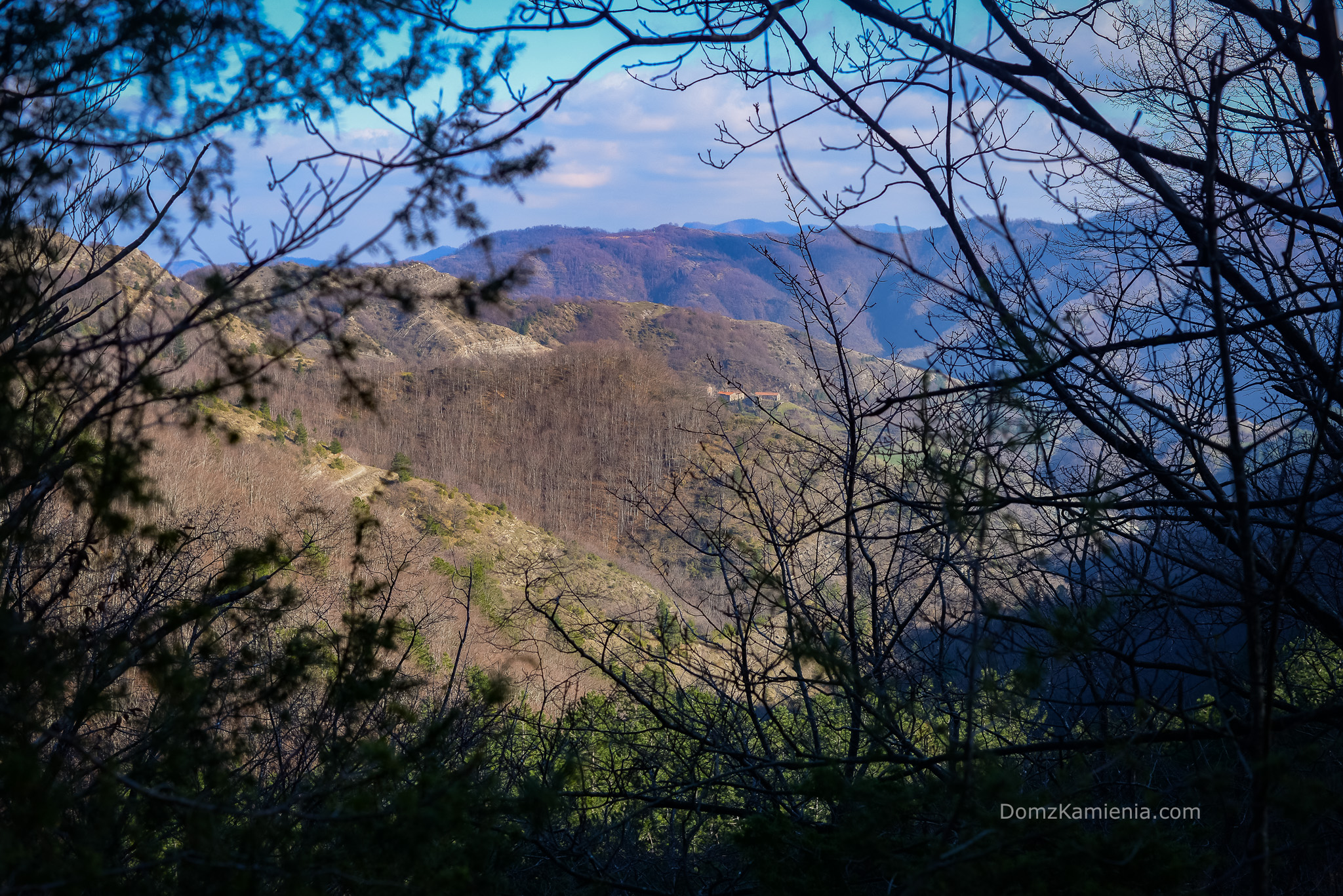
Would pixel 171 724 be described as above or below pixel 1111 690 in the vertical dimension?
below

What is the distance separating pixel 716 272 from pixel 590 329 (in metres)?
45.8

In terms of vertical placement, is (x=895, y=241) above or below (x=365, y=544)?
above

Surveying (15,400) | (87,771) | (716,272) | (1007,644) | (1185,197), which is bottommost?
(87,771)

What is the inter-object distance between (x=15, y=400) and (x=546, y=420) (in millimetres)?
43117

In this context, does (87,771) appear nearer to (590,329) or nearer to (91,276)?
(91,276)

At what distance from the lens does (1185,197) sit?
3.83 metres

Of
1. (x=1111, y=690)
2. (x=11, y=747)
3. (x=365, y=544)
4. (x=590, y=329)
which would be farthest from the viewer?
(x=590, y=329)

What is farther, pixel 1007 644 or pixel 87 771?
pixel 1007 644

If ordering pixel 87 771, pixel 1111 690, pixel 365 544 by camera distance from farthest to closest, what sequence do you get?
1. pixel 1111 690
2. pixel 365 544
3. pixel 87 771

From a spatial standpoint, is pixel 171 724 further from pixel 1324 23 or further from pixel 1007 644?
pixel 1324 23

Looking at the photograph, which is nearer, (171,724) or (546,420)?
(171,724)

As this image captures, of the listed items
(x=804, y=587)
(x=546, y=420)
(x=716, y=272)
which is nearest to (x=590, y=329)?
(x=546, y=420)

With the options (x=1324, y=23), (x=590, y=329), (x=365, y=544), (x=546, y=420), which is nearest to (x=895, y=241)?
(x=1324, y=23)

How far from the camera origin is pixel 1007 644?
9.09ft
